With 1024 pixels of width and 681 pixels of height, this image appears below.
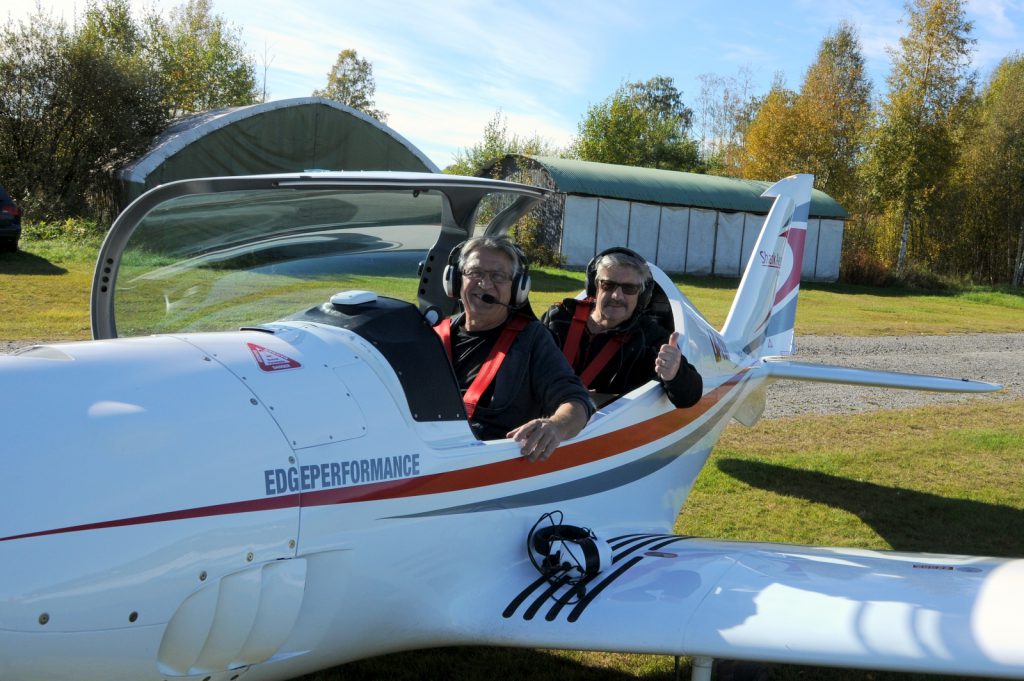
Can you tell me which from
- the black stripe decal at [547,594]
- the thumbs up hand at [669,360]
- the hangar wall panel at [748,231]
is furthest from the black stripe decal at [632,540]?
the hangar wall panel at [748,231]

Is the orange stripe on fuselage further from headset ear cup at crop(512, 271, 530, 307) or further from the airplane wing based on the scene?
headset ear cup at crop(512, 271, 530, 307)

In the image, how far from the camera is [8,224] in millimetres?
15000

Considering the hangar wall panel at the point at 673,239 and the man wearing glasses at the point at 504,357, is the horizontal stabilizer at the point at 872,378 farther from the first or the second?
the hangar wall panel at the point at 673,239

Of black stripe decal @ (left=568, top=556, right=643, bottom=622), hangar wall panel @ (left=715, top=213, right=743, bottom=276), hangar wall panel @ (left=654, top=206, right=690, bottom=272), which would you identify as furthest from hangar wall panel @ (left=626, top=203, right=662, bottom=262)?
black stripe decal @ (left=568, top=556, right=643, bottom=622)

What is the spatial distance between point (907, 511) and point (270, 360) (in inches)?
194

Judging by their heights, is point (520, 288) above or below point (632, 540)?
above

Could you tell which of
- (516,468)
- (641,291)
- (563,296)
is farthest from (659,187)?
(516,468)

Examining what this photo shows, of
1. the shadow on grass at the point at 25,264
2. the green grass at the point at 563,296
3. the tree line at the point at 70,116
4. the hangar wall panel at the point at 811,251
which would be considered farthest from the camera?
the hangar wall panel at the point at 811,251

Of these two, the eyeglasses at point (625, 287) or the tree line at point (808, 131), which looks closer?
the eyeglasses at point (625, 287)

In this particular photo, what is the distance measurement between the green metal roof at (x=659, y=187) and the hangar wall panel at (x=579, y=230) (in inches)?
12.9

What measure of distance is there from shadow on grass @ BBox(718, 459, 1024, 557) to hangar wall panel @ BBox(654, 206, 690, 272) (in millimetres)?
19880

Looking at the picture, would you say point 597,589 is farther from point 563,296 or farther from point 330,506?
point 563,296

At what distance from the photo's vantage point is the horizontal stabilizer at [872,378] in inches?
202

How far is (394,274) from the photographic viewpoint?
4074mm
